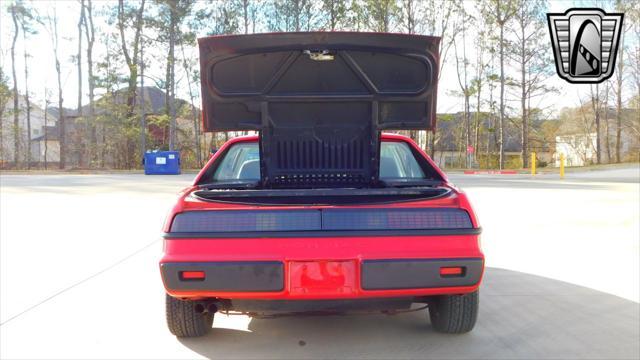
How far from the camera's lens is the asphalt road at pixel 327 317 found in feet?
9.77

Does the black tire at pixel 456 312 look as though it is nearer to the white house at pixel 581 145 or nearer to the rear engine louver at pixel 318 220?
the rear engine louver at pixel 318 220

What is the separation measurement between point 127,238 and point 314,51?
470 cm

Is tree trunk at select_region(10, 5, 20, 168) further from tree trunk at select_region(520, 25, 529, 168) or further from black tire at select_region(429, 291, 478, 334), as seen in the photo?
black tire at select_region(429, 291, 478, 334)

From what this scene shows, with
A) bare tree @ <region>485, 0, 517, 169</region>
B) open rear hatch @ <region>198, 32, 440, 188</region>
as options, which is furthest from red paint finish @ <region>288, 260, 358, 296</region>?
bare tree @ <region>485, 0, 517, 169</region>

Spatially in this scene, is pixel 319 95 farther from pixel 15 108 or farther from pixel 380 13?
pixel 15 108

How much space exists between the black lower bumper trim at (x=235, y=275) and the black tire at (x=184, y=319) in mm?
482

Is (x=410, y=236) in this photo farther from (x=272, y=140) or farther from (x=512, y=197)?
(x=512, y=197)

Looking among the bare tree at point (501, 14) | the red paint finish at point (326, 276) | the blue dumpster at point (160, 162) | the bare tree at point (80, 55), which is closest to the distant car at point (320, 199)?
the red paint finish at point (326, 276)

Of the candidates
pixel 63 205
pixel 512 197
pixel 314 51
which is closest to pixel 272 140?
pixel 314 51

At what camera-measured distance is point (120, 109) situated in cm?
3447

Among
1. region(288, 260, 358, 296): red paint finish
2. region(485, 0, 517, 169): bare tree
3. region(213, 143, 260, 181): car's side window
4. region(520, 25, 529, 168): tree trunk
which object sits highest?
region(485, 0, 517, 169): bare tree

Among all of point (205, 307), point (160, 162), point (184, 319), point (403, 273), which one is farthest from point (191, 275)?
point (160, 162)

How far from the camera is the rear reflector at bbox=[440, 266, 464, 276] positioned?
2.56 meters

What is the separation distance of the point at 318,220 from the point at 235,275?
52cm
